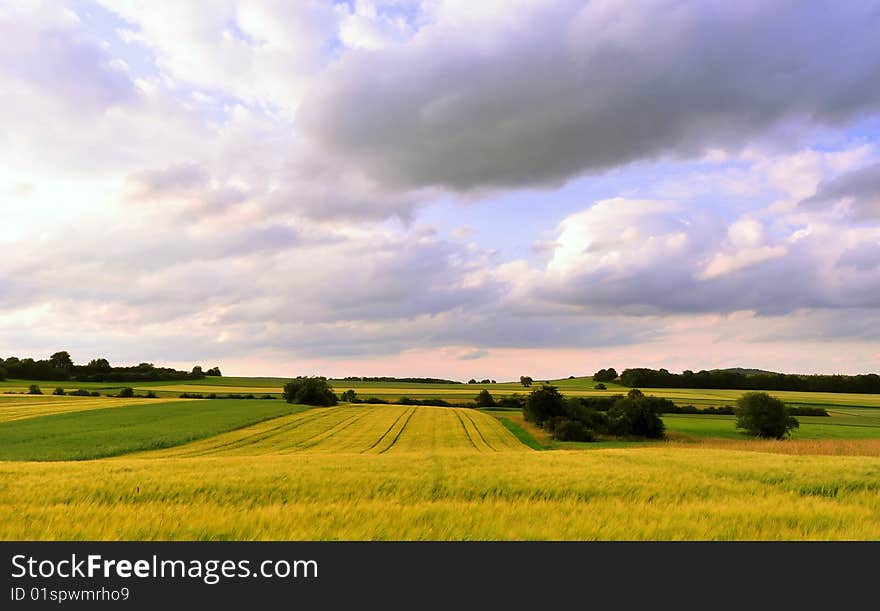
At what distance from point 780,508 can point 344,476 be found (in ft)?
31.4

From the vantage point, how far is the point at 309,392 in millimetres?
104188

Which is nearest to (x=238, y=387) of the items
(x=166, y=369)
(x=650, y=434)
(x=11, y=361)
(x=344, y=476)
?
(x=166, y=369)

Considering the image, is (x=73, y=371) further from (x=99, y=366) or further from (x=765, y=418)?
(x=765, y=418)

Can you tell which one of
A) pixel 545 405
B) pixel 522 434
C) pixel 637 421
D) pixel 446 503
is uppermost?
pixel 446 503

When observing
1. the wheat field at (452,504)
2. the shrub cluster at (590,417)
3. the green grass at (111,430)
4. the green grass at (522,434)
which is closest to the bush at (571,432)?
the shrub cluster at (590,417)

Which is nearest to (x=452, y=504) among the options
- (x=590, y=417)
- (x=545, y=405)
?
(x=590, y=417)

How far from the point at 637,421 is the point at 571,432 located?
28.6ft

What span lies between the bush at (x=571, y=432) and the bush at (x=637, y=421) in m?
4.86

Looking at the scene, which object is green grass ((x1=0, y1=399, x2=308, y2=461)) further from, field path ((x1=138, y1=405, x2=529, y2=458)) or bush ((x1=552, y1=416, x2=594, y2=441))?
bush ((x1=552, y1=416, x2=594, y2=441))

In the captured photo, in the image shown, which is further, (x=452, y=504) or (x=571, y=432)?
(x=571, y=432)

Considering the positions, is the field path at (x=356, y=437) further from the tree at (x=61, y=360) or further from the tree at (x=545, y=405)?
the tree at (x=61, y=360)

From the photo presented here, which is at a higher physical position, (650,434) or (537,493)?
(537,493)

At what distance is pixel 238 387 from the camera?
144750mm
